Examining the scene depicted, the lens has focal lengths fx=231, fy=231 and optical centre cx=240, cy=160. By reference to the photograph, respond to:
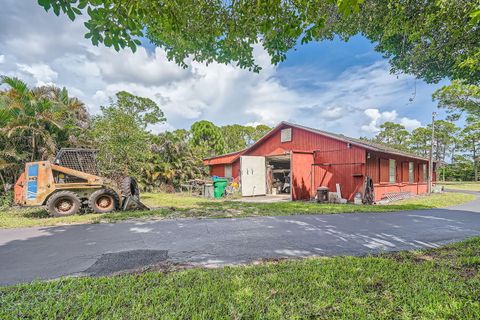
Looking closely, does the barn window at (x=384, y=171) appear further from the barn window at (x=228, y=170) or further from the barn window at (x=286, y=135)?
the barn window at (x=228, y=170)

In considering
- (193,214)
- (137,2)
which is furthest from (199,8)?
(193,214)

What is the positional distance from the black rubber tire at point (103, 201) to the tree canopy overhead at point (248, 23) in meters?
5.86

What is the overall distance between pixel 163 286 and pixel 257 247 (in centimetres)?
207

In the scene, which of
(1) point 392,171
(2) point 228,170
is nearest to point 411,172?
(1) point 392,171

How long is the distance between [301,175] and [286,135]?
3.42 m

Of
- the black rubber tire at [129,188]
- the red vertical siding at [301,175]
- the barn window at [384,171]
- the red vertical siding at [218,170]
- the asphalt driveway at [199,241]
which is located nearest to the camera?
the asphalt driveway at [199,241]

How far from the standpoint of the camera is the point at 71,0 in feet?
7.82

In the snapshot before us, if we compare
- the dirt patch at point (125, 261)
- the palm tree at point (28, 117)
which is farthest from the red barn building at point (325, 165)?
the palm tree at point (28, 117)

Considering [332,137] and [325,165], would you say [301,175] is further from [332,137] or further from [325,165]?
[332,137]

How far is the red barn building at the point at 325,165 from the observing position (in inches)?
453

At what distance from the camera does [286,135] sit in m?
15.0

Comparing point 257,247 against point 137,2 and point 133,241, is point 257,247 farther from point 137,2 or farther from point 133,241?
point 137,2

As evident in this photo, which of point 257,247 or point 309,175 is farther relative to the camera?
point 309,175

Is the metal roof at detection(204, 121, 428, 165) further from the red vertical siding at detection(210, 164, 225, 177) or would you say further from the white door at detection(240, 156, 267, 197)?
the white door at detection(240, 156, 267, 197)
